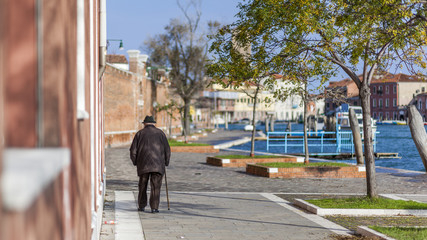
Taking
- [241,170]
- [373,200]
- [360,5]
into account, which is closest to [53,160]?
[360,5]

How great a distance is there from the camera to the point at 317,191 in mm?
15406

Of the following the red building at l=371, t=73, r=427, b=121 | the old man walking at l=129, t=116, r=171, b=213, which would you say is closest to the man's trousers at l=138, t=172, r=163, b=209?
the old man walking at l=129, t=116, r=171, b=213

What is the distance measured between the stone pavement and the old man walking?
345 millimetres

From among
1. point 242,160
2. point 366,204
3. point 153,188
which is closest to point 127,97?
point 242,160

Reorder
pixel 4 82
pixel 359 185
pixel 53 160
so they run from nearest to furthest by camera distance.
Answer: pixel 4 82 < pixel 53 160 < pixel 359 185

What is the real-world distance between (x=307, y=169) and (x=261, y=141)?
137 ft

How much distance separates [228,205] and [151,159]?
85.9 inches

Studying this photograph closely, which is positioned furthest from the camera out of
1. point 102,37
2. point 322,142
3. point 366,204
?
point 322,142

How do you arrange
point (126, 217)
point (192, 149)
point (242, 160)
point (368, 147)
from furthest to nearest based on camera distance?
point (192, 149), point (242, 160), point (368, 147), point (126, 217)

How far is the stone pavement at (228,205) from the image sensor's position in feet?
28.8

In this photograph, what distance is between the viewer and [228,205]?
12.0m

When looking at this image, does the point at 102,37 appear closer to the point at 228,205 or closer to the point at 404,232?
the point at 228,205

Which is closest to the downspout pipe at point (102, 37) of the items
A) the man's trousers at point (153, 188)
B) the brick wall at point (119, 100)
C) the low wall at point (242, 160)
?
the man's trousers at point (153, 188)

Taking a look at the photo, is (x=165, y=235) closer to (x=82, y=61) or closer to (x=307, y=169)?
(x=82, y=61)
